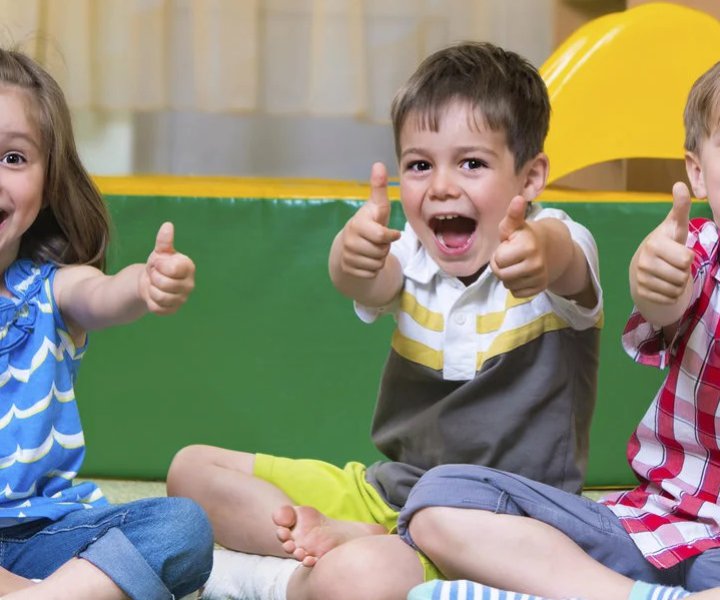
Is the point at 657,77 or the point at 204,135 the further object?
the point at 204,135

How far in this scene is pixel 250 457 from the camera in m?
1.10

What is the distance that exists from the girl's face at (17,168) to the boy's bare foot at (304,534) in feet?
0.99

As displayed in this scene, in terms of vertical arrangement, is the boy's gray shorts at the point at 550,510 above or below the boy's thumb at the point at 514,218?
below

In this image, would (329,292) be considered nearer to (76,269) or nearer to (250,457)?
(250,457)

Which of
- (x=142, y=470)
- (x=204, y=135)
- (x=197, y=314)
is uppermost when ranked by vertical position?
(x=204, y=135)

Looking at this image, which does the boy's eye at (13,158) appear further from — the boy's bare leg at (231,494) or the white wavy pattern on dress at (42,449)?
the boy's bare leg at (231,494)

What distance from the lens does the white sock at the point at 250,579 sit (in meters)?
0.97

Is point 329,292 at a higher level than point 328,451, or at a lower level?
higher

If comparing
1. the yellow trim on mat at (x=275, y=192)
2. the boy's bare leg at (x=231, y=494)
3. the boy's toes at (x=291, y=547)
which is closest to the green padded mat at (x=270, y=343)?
the yellow trim on mat at (x=275, y=192)

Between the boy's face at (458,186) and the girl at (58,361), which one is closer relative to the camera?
the girl at (58,361)

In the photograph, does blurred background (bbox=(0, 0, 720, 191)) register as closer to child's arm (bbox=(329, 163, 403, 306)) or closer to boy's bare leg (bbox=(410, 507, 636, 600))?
child's arm (bbox=(329, 163, 403, 306))

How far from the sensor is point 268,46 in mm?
1766

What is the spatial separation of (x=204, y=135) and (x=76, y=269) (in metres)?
1.08

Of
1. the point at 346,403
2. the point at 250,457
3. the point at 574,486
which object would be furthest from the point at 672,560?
the point at 346,403
